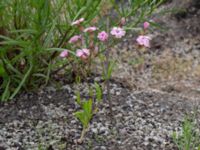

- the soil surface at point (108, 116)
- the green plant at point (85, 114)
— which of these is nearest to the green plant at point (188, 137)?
the soil surface at point (108, 116)

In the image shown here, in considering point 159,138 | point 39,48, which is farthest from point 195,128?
point 39,48

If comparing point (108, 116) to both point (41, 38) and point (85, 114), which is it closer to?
point (85, 114)

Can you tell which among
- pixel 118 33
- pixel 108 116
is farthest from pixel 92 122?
pixel 118 33

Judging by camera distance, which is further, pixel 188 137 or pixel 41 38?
pixel 41 38

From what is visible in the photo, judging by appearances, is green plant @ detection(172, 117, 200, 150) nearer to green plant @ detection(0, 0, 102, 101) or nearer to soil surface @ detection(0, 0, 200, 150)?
soil surface @ detection(0, 0, 200, 150)

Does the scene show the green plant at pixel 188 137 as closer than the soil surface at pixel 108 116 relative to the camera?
Yes

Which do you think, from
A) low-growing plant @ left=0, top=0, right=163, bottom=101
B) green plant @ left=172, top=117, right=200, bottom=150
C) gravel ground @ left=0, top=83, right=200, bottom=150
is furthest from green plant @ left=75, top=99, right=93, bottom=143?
green plant @ left=172, top=117, right=200, bottom=150

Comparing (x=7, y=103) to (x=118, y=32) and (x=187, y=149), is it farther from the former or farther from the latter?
(x=187, y=149)

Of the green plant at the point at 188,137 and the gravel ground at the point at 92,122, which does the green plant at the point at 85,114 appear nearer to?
the gravel ground at the point at 92,122

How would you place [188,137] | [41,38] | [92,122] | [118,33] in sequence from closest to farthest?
[188,137], [118,33], [92,122], [41,38]
